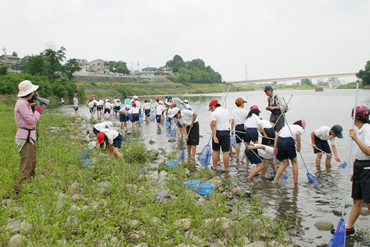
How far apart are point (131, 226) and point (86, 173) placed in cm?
204

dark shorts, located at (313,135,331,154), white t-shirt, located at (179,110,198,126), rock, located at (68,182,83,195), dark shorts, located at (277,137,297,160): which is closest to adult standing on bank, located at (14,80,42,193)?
rock, located at (68,182,83,195)

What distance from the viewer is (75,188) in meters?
4.83

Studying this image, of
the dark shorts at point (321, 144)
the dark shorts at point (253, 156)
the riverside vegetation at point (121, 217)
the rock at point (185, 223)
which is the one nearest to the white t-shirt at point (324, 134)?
the dark shorts at point (321, 144)

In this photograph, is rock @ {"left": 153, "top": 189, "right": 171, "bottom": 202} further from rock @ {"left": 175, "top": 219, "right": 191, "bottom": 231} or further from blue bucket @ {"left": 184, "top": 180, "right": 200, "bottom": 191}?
rock @ {"left": 175, "top": 219, "right": 191, "bottom": 231}

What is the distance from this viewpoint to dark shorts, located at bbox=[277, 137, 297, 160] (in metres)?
5.55

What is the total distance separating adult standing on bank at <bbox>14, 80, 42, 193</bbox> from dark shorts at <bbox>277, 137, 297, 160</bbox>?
5.19 m

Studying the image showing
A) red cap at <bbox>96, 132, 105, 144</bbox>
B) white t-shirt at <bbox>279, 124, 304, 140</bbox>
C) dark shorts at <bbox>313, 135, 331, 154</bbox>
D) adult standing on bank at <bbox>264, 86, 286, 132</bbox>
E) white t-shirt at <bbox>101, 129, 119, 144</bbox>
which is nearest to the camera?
white t-shirt at <bbox>279, 124, 304, 140</bbox>

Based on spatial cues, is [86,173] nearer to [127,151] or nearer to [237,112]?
[127,151]

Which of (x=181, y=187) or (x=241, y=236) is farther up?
(x=181, y=187)

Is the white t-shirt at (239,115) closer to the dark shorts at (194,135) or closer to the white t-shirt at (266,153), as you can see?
the dark shorts at (194,135)

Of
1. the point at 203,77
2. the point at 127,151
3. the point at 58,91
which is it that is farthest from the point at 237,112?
the point at 203,77

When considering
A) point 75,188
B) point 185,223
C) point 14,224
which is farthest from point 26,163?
point 185,223

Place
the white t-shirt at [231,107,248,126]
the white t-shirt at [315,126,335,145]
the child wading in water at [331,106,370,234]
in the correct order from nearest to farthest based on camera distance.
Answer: the child wading in water at [331,106,370,234] < the white t-shirt at [315,126,335,145] < the white t-shirt at [231,107,248,126]

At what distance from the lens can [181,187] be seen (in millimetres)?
4414
